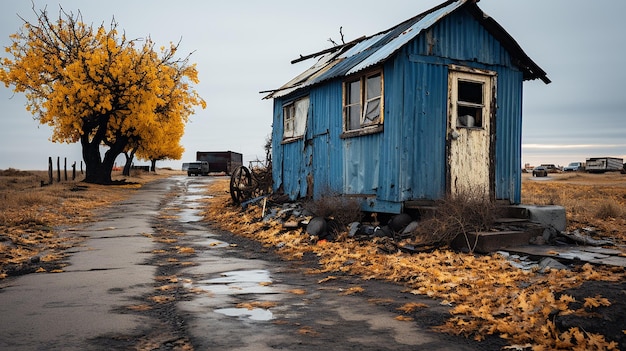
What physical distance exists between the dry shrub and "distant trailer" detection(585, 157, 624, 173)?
52995 millimetres

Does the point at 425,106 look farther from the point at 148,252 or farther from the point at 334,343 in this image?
the point at 334,343

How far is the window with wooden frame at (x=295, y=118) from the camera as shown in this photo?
13875 millimetres

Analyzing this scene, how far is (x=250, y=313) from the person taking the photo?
15.7 ft

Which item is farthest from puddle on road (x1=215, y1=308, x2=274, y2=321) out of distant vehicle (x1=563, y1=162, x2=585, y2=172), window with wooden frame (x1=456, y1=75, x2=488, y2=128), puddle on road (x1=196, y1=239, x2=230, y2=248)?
distant vehicle (x1=563, y1=162, x2=585, y2=172)

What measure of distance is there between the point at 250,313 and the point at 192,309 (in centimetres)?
64

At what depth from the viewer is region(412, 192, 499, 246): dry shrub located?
26.1ft

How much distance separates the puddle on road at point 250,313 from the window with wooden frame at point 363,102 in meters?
6.21

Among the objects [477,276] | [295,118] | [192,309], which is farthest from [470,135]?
[192,309]

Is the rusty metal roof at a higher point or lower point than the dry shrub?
higher

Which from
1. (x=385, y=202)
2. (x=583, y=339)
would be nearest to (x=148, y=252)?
(x=385, y=202)

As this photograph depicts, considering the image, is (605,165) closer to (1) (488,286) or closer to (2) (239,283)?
(1) (488,286)

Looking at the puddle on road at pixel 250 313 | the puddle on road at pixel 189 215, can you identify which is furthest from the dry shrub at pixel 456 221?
the puddle on road at pixel 189 215

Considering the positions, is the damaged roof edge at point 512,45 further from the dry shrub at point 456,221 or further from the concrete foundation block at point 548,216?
the dry shrub at point 456,221

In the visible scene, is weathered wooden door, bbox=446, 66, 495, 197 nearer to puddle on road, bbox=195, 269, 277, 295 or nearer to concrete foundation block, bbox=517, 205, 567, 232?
concrete foundation block, bbox=517, 205, 567, 232
